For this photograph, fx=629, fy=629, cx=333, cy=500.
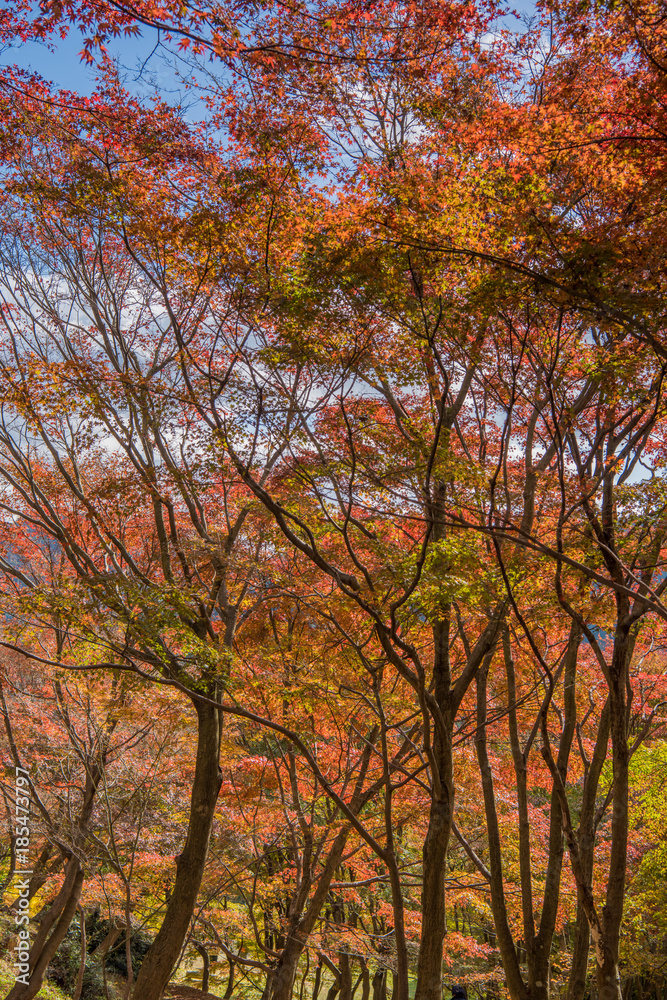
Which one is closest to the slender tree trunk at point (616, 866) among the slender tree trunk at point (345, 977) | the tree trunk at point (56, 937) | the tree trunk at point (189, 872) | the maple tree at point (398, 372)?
the maple tree at point (398, 372)

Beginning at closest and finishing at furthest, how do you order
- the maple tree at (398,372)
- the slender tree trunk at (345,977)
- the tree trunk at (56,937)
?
1. the maple tree at (398,372)
2. the tree trunk at (56,937)
3. the slender tree trunk at (345,977)

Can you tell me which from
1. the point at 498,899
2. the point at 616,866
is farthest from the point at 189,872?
the point at 616,866

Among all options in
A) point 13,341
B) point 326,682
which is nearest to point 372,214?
point 13,341

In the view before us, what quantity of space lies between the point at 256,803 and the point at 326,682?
4.09 m

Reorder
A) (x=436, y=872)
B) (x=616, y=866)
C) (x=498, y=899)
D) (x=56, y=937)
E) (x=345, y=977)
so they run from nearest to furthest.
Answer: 1. (x=616, y=866)
2. (x=436, y=872)
3. (x=498, y=899)
4. (x=56, y=937)
5. (x=345, y=977)

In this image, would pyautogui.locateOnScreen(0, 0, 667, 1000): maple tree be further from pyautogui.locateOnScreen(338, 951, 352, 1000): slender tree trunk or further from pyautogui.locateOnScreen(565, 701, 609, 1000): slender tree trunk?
pyautogui.locateOnScreen(338, 951, 352, 1000): slender tree trunk

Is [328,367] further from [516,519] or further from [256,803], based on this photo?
[256,803]

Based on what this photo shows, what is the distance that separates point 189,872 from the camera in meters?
6.78

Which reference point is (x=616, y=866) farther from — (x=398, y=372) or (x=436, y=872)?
(x=398, y=372)

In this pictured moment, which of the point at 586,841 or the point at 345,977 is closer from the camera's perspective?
the point at 586,841

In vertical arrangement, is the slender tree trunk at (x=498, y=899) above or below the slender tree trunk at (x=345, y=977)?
above

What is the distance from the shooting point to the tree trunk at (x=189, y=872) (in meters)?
6.52

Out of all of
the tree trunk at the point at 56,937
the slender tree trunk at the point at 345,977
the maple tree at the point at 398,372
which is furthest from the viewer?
the slender tree trunk at the point at 345,977

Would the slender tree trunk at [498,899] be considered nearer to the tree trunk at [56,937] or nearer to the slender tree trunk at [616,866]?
the slender tree trunk at [616,866]
